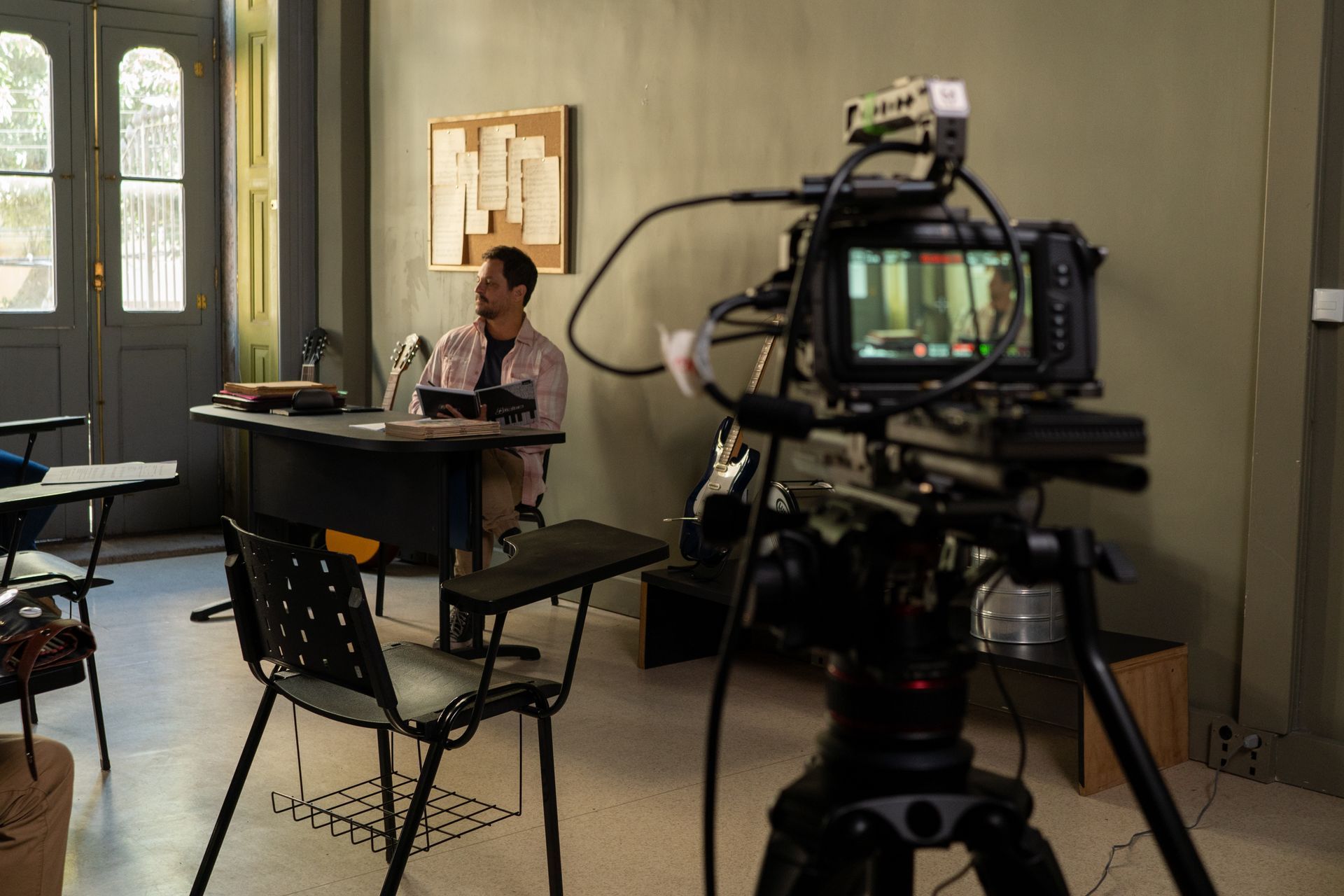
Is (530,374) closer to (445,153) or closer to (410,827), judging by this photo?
(445,153)

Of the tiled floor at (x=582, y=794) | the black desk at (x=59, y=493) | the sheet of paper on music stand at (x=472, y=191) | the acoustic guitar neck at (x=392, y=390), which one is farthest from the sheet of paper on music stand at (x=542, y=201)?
the black desk at (x=59, y=493)

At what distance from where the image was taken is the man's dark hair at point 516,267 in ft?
15.6

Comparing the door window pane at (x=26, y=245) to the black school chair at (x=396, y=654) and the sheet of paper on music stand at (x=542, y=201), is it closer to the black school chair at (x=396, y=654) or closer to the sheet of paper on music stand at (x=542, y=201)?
the sheet of paper on music stand at (x=542, y=201)

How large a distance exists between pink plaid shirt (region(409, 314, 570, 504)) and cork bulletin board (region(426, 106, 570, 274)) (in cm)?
56

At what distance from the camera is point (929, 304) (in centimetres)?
111

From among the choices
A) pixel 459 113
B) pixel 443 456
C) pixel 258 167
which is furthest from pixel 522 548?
pixel 258 167

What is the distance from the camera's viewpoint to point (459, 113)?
226 inches

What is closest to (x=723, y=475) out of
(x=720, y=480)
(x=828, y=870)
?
(x=720, y=480)

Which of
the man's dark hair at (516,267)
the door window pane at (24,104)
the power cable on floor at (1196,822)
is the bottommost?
the power cable on floor at (1196,822)

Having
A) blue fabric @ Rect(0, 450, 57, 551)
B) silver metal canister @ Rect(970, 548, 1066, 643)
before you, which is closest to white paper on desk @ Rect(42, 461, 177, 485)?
blue fabric @ Rect(0, 450, 57, 551)

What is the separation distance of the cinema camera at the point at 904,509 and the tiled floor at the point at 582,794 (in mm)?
1607

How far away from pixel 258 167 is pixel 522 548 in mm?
4648

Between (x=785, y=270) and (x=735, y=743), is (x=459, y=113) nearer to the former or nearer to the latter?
(x=735, y=743)

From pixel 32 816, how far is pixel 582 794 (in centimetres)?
144
